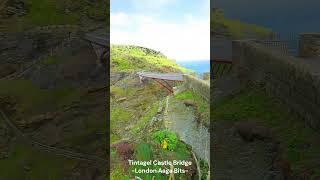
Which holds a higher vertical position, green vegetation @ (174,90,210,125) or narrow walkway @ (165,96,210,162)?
green vegetation @ (174,90,210,125)

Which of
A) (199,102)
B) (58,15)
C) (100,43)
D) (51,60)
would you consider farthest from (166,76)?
(58,15)

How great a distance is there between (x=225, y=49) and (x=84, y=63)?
97.9 inches

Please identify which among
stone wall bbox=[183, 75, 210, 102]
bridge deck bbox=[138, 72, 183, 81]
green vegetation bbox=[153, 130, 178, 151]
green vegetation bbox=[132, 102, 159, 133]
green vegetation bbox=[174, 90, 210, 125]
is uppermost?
bridge deck bbox=[138, 72, 183, 81]

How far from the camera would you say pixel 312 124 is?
235 inches

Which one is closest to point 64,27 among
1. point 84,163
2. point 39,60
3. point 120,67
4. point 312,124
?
point 39,60

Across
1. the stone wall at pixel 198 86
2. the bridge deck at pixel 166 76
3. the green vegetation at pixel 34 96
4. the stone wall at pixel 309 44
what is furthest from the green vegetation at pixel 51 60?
the stone wall at pixel 309 44

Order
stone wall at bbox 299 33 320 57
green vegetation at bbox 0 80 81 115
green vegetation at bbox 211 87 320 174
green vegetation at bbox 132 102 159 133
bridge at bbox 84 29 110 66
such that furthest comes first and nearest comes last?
1. bridge at bbox 84 29 110 66
2. green vegetation at bbox 0 80 81 115
3. stone wall at bbox 299 33 320 57
4. green vegetation at bbox 132 102 159 133
5. green vegetation at bbox 211 87 320 174

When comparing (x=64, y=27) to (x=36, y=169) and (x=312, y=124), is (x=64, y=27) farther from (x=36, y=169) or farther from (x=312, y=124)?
(x=312, y=124)

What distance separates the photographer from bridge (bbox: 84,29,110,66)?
24.4 ft

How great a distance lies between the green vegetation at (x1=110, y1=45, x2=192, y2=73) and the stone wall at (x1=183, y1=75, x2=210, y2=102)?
144 mm

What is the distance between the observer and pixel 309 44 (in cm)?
729

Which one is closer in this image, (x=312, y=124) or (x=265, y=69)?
(x=312, y=124)

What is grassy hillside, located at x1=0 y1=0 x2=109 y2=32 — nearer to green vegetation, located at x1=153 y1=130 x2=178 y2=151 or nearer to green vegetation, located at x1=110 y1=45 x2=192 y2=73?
green vegetation, located at x1=110 y1=45 x2=192 y2=73

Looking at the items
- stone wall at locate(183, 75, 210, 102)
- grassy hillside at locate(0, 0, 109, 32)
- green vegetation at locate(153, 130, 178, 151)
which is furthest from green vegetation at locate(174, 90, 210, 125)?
grassy hillside at locate(0, 0, 109, 32)
